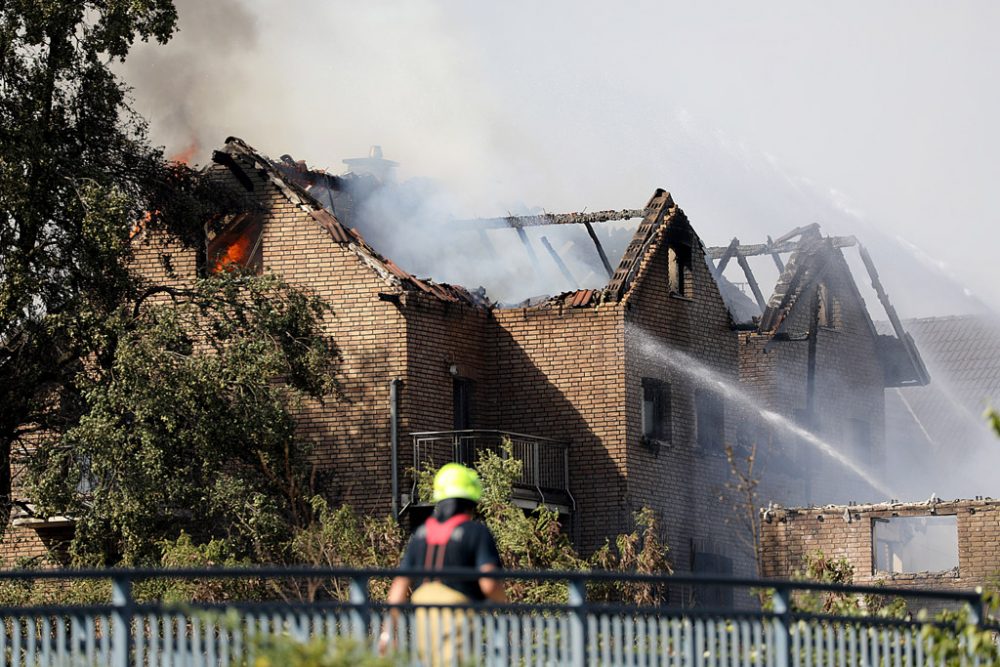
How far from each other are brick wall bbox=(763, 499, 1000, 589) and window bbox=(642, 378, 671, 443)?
9.62ft

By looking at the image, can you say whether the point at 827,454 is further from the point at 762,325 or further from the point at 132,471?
the point at 132,471

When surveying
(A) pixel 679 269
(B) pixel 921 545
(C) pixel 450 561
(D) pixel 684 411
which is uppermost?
(A) pixel 679 269

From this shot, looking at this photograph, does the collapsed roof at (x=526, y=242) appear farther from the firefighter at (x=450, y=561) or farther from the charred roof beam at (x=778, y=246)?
the firefighter at (x=450, y=561)

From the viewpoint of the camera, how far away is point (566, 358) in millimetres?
36344

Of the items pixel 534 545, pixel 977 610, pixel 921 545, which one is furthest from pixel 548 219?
pixel 977 610

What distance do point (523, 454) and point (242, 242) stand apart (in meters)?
6.16

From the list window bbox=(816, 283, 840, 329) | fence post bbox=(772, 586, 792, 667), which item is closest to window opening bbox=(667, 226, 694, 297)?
window bbox=(816, 283, 840, 329)

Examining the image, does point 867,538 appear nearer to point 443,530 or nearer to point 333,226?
point 333,226

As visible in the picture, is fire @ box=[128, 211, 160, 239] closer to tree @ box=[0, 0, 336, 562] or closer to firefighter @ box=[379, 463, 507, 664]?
tree @ box=[0, 0, 336, 562]

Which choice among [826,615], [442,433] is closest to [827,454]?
[442,433]

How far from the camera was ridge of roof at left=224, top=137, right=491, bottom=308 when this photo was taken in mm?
34656

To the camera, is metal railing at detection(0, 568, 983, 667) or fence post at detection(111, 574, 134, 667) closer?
fence post at detection(111, 574, 134, 667)

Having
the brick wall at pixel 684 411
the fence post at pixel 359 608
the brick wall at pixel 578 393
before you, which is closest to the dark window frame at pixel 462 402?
the brick wall at pixel 578 393

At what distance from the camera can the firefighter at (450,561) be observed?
12078 mm
